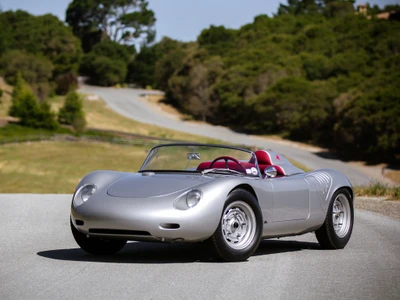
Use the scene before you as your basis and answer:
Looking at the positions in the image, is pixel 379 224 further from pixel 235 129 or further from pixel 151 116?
pixel 151 116

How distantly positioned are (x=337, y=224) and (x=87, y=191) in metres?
3.41

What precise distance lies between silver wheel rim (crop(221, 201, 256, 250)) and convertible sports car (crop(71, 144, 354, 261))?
10 millimetres

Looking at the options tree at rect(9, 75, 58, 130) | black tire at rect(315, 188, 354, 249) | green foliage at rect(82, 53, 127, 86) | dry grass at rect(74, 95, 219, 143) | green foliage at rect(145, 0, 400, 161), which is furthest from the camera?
green foliage at rect(82, 53, 127, 86)

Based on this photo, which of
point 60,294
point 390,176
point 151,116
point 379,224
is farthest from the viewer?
point 151,116

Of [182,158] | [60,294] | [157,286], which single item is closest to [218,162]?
[182,158]

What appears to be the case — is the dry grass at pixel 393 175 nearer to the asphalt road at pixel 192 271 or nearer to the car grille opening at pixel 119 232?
the asphalt road at pixel 192 271

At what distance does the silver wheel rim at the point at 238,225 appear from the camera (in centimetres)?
791

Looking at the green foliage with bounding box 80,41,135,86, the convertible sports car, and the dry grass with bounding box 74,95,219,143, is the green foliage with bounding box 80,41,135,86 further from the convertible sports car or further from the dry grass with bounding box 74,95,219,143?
the convertible sports car

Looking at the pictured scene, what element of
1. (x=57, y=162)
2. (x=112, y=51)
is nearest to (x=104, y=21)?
(x=112, y=51)

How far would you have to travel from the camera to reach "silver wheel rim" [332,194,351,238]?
9.77 m

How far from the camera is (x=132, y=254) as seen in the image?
28.2 feet

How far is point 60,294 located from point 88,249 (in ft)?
8.05

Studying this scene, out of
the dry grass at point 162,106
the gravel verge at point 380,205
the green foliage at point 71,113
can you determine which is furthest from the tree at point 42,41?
the gravel verge at point 380,205

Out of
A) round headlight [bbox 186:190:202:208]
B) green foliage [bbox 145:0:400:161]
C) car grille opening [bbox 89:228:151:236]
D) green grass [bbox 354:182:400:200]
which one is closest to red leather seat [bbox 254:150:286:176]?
round headlight [bbox 186:190:202:208]
